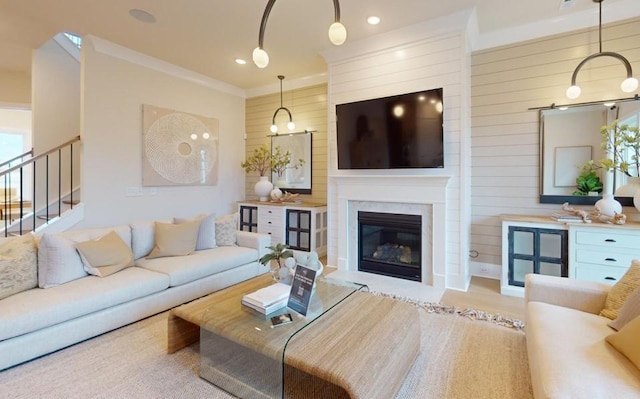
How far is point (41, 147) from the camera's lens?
4629 millimetres

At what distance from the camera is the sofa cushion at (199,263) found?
3.03m

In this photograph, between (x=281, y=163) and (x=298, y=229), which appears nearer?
(x=298, y=229)

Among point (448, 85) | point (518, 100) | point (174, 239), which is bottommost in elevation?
point (174, 239)

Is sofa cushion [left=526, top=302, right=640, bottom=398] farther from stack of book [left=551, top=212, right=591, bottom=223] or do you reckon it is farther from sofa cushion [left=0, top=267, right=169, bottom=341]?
sofa cushion [left=0, top=267, right=169, bottom=341]

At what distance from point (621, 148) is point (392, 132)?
2324 mm

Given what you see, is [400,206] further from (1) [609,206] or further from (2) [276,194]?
(2) [276,194]

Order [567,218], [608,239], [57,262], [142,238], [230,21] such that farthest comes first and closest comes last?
[230,21] → [142,238] → [567,218] → [608,239] → [57,262]

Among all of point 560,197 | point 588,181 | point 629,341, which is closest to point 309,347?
point 629,341

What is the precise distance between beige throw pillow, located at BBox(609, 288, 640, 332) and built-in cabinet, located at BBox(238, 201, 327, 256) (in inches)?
140

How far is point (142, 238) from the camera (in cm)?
339

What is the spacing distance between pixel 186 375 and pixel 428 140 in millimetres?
3251

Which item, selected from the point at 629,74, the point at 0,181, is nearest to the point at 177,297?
the point at 629,74

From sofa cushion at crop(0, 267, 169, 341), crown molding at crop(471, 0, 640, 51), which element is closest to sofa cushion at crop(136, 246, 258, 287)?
sofa cushion at crop(0, 267, 169, 341)

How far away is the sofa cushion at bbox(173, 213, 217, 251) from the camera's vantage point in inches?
145
